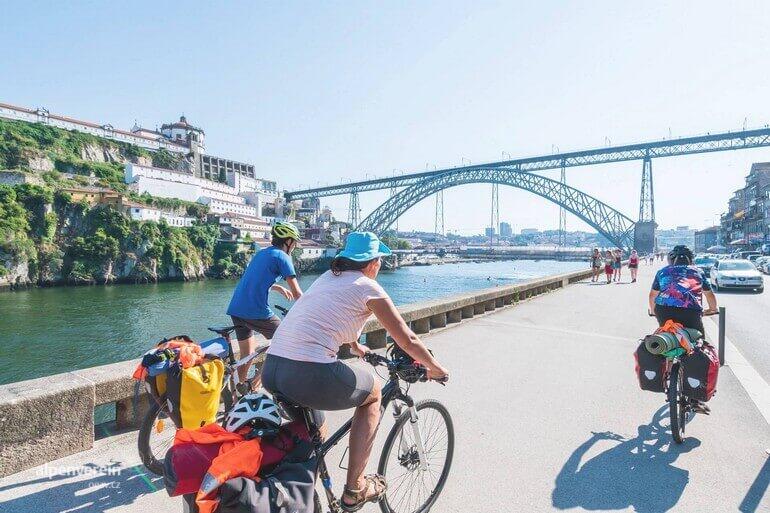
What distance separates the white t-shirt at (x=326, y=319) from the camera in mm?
2342

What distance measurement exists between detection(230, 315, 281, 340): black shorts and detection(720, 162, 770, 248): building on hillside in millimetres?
70537

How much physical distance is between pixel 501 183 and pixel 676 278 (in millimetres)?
76463

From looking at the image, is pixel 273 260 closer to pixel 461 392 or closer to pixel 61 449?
pixel 61 449

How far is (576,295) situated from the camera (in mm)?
15398

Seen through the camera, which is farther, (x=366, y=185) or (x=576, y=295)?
(x=366, y=185)

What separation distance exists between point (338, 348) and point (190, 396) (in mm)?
978

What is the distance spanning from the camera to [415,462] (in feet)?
9.29

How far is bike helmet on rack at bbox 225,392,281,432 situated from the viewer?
6.68 ft

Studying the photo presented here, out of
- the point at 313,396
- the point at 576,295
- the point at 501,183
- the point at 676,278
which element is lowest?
the point at 576,295

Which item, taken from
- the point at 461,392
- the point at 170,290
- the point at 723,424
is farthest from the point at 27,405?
the point at 170,290

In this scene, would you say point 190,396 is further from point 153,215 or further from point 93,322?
point 153,215

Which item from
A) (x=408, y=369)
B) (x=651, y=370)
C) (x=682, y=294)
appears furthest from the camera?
(x=682, y=294)

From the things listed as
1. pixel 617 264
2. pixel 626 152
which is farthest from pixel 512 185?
pixel 617 264

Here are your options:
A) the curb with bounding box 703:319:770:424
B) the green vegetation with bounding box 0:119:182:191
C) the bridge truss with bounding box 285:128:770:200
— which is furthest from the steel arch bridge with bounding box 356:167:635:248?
the curb with bounding box 703:319:770:424
